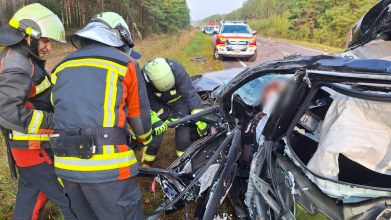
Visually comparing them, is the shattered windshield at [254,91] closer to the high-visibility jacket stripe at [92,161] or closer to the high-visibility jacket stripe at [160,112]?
the high-visibility jacket stripe at [160,112]

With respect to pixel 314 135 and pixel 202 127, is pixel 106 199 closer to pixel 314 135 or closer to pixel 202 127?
pixel 202 127

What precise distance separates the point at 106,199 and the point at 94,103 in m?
0.56

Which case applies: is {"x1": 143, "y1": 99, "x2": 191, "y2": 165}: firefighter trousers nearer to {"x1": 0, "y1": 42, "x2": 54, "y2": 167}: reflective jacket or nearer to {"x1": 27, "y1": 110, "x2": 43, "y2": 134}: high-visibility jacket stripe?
{"x1": 0, "y1": 42, "x2": 54, "y2": 167}: reflective jacket

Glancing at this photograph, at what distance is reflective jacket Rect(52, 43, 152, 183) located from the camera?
1306 millimetres

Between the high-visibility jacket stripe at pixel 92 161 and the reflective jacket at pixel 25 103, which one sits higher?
the reflective jacket at pixel 25 103

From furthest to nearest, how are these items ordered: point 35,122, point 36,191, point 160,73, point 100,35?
1. point 160,73
2. point 36,191
3. point 35,122
4. point 100,35

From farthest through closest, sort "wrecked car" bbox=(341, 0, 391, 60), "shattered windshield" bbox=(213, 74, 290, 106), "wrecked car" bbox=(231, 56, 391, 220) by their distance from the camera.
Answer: "shattered windshield" bbox=(213, 74, 290, 106), "wrecked car" bbox=(341, 0, 391, 60), "wrecked car" bbox=(231, 56, 391, 220)

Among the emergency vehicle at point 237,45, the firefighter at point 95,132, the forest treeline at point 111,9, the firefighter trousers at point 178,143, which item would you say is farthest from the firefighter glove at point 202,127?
the forest treeline at point 111,9

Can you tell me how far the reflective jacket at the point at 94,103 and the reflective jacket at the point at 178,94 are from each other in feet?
4.74

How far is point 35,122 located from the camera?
1.64m

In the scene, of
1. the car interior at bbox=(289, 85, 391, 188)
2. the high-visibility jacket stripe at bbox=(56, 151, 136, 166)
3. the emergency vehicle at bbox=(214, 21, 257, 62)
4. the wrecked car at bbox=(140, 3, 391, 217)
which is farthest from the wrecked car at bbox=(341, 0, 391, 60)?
the emergency vehicle at bbox=(214, 21, 257, 62)

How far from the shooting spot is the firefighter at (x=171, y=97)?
2.65m

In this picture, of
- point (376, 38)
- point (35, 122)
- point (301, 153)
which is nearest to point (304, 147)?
point (301, 153)

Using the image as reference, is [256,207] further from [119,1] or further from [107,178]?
[119,1]
